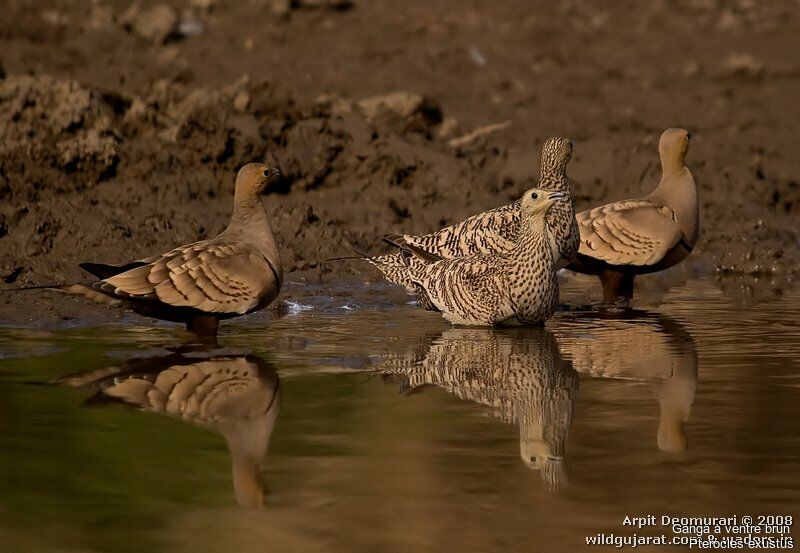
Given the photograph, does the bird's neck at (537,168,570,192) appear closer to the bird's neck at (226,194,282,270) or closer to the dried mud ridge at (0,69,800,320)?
the dried mud ridge at (0,69,800,320)

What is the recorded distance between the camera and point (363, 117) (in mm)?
14266

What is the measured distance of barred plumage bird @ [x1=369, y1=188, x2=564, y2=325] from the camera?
9.41 meters

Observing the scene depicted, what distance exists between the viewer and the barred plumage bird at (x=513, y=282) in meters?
9.41

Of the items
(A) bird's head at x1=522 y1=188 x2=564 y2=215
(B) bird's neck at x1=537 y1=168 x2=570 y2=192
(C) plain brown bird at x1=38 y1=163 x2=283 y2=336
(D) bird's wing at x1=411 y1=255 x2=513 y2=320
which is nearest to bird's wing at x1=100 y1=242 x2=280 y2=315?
(C) plain brown bird at x1=38 y1=163 x2=283 y2=336

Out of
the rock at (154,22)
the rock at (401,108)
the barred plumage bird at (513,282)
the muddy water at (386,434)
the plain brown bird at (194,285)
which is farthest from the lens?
the rock at (154,22)

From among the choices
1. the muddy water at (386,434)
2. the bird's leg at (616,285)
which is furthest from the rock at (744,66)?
the muddy water at (386,434)

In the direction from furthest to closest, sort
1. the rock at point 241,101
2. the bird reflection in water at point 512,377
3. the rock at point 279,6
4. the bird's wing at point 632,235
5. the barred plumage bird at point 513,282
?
the rock at point 279,6 < the rock at point 241,101 < the bird's wing at point 632,235 < the barred plumage bird at point 513,282 < the bird reflection in water at point 512,377

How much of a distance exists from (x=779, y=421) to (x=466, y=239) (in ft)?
14.8

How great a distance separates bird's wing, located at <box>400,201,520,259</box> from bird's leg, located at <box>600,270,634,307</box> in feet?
3.15

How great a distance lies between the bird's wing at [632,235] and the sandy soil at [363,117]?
2.70ft

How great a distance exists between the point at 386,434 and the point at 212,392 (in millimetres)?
1189

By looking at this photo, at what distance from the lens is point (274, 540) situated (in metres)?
4.96

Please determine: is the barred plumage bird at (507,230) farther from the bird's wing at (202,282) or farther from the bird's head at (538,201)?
the bird's wing at (202,282)

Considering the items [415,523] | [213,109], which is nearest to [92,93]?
[213,109]
